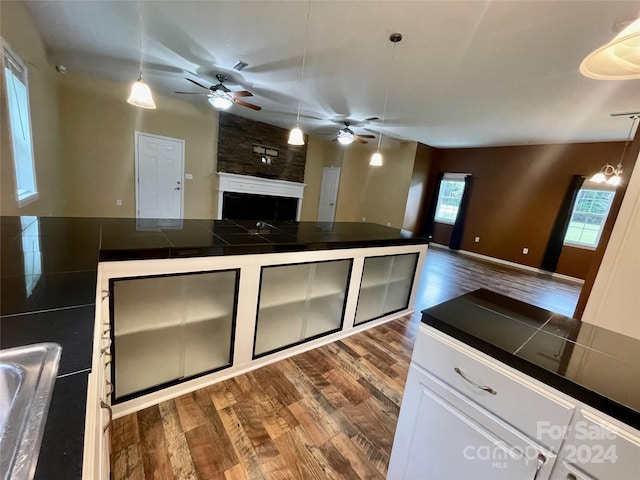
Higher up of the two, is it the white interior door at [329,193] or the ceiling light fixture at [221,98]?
the ceiling light fixture at [221,98]

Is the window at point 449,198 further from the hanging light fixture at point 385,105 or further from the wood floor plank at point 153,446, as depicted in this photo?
the wood floor plank at point 153,446

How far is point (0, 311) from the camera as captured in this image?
695 millimetres

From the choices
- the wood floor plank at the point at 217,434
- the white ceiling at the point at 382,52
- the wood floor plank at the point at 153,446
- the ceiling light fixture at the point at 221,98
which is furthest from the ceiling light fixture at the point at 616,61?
the ceiling light fixture at the point at 221,98

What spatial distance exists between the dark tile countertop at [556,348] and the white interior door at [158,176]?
548cm

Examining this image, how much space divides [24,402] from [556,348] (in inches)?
54.0

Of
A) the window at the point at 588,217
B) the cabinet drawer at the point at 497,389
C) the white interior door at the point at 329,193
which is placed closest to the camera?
the cabinet drawer at the point at 497,389

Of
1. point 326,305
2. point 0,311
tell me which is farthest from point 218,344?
point 0,311

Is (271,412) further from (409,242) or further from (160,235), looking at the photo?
(409,242)

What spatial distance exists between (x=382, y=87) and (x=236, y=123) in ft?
11.3

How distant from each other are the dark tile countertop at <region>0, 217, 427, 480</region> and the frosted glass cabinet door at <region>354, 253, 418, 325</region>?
0.35 m

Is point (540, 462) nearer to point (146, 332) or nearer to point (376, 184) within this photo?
point (146, 332)

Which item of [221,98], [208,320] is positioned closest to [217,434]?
[208,320]

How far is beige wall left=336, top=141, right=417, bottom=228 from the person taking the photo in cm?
654

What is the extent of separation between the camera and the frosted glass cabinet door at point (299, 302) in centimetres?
192
